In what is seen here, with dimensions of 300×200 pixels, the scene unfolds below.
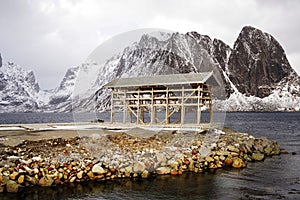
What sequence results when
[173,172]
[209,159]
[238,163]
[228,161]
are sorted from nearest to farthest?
[173,172], [209,159], [238,163], [228,161]

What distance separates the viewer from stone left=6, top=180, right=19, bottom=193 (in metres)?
20.0

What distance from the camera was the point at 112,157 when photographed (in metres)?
24.3

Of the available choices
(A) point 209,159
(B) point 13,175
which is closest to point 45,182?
(B) point 13,175

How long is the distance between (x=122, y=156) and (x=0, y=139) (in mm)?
9842

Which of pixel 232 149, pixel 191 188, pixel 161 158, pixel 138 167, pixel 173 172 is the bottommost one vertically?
pixel 191 188

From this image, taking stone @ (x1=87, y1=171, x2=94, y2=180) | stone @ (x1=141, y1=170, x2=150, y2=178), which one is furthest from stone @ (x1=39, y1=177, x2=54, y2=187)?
stone @ (x1=141, y1=170, x2=150, y2=178)

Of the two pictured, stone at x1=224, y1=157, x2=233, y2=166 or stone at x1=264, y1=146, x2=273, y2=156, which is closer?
stone at x1=224, y1=157, x2=233, y2=166

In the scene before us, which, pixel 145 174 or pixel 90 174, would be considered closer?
pixel 90 174

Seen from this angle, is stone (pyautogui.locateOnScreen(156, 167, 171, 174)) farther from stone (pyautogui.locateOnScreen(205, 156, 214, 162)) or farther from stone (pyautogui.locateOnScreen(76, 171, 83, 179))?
stone (pyautogui.locateOnScreen(76, 171, 83, 179))

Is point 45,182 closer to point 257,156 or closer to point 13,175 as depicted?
point 13,175

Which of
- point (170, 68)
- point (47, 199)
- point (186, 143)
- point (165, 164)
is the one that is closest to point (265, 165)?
point (186, 143)

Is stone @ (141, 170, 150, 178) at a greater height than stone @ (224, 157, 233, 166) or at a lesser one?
lesser

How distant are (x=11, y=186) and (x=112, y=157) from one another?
6.87 meters

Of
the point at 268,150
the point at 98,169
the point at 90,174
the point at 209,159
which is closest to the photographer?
the point at 90,174
